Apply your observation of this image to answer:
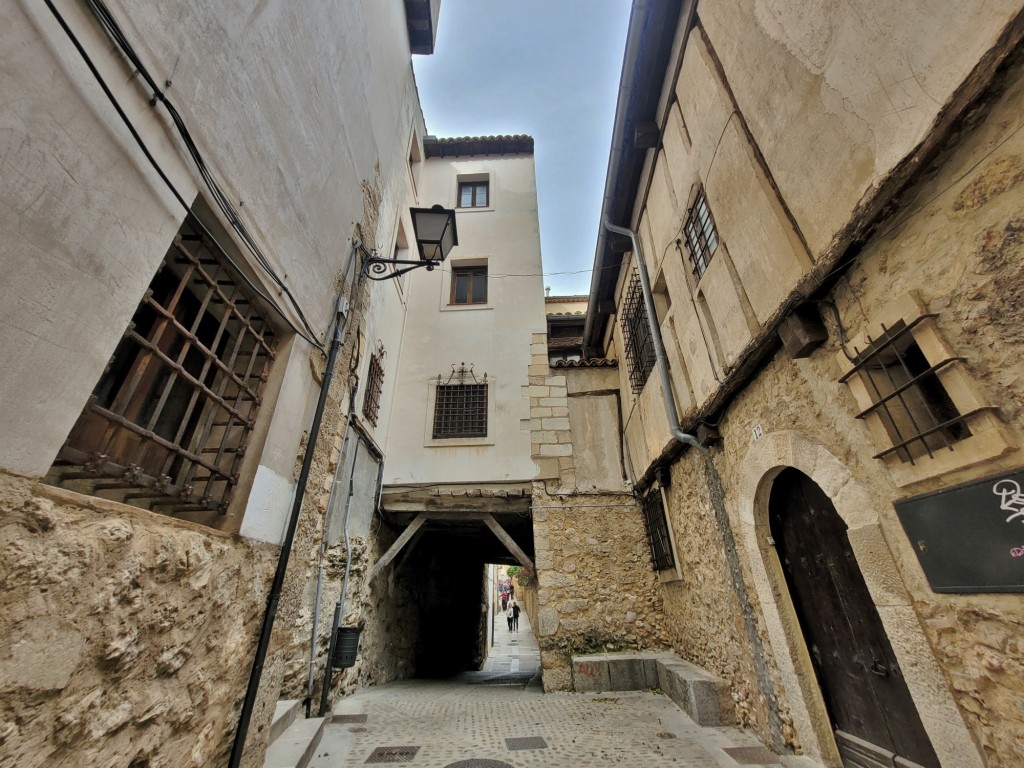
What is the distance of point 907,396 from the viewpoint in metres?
2.19

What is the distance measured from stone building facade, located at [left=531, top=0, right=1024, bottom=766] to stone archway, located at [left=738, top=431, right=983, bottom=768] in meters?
0.01

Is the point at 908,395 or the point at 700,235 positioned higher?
the point at 700,235

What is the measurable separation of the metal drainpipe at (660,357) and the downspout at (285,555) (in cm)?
358

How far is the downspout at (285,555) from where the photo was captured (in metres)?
2.36

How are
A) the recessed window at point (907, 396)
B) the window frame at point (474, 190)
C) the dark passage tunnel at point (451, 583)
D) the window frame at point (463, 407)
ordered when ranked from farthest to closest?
the window frame at point (474, 190) → the dark passage tunnel at point (451, 583) → the window frame at point (463, 407) → the recessed window at point (907, 396)

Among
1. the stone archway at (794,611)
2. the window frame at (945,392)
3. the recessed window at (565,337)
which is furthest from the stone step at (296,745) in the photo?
the recessed window at (565,337)

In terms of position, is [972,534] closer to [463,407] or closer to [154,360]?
[154,360]

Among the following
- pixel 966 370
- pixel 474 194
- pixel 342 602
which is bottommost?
pixel 342 602

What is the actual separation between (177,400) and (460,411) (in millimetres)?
5724

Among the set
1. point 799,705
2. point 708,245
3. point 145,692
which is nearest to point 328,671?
point 145,692

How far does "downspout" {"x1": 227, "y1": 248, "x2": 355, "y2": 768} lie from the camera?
2363mm

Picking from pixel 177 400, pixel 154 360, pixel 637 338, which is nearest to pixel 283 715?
pixel 177 400

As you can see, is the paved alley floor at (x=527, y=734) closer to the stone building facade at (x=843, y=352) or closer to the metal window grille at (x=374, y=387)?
the stone building facade at (x=843, y=352)

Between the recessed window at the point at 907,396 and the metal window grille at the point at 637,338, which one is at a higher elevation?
the metal window grille at the point at 637,338
